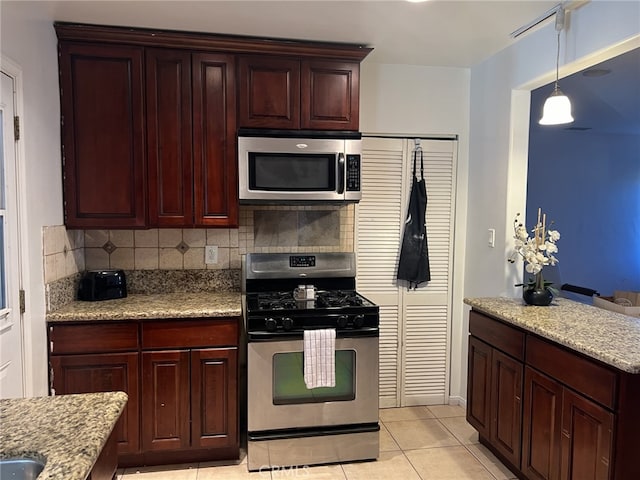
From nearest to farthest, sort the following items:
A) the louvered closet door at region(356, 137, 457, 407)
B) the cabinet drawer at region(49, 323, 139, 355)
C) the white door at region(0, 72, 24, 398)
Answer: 1. the white door at region(0, 72, 24, 398)
2. the cabinet drawer at region(49, 323, 139, 355)
3. the louvered closet door at region(356, 137, 457, 407)

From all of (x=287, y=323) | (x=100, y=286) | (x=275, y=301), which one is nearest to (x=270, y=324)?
(x=287, y=323)

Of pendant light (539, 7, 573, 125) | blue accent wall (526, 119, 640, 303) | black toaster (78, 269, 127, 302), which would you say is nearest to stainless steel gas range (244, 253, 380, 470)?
black toaster (78, 269, 127, 302)

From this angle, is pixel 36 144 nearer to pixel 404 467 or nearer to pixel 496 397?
pixel 404 467

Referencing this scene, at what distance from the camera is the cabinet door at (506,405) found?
2287mm

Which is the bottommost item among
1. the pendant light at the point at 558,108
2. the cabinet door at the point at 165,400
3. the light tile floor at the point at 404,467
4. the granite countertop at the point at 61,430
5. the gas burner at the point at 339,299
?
the light tile floor at the point at 404,467

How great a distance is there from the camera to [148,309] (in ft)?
8.07

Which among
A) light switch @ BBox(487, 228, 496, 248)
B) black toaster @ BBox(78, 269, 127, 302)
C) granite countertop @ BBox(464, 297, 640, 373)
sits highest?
light switch @ BBox(487, 228, 496, 248)

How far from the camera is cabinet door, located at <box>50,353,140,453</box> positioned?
7.81 ft

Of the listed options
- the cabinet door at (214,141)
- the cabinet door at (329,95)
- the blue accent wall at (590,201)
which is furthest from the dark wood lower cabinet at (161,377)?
the blue accent wall at (590,201)

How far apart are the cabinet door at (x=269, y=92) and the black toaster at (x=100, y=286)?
3.91ft

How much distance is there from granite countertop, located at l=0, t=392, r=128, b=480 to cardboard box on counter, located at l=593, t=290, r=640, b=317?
8.89 feet

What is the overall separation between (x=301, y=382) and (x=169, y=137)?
62.9 inches

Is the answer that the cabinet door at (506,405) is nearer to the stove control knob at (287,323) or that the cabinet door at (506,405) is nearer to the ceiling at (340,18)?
the stove control knob at (287,323)

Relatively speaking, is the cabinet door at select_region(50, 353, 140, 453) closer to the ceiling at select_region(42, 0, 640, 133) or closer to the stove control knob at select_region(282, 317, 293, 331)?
the stove control knob at select_region(282, 317, 293, 331)
